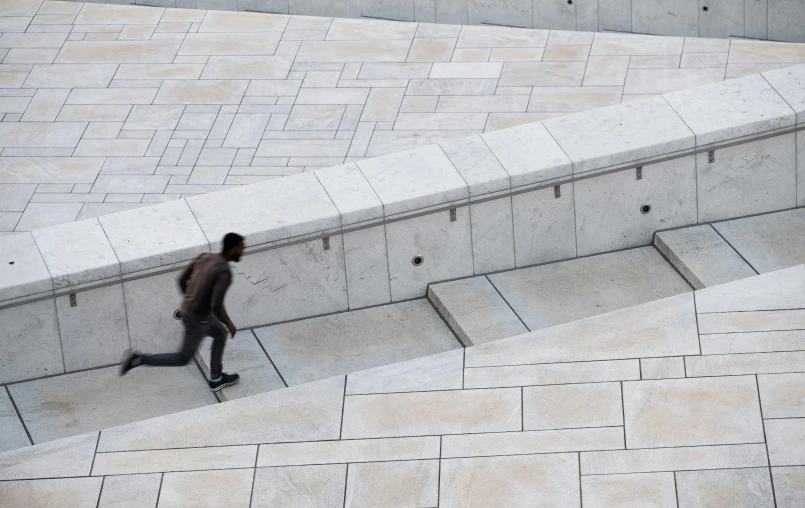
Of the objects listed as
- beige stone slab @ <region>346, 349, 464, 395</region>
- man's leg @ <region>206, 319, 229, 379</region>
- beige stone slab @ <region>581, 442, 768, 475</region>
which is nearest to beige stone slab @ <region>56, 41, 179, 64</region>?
man's leg @ <region>206, 319, 229, 379</region>

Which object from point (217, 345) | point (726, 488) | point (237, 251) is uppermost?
point (237, 251)

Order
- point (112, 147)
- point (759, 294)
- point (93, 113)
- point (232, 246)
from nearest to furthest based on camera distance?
point (232, 246), point (759, 294), point (112, 147), point (93, 113)

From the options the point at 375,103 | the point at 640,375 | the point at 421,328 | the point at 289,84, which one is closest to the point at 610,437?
the point at 640,375

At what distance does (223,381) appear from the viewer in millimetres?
10102

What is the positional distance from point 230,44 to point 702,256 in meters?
6.35

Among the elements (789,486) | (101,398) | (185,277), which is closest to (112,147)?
(101,398)

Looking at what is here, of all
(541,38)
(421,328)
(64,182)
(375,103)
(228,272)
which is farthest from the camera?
(541,38)

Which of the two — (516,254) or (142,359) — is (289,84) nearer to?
(516,254)

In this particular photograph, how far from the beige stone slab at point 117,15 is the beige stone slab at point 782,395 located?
9040mm

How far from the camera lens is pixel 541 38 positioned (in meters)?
14.7

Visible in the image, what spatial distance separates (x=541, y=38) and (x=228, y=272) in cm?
670

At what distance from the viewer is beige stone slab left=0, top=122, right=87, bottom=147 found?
13297 millimetres

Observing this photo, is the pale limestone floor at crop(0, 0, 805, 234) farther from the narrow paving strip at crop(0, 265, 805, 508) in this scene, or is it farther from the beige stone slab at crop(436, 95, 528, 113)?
the narrow paving strip at crop(0, 265, 805, 508)

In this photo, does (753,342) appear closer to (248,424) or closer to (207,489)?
(248,424)
